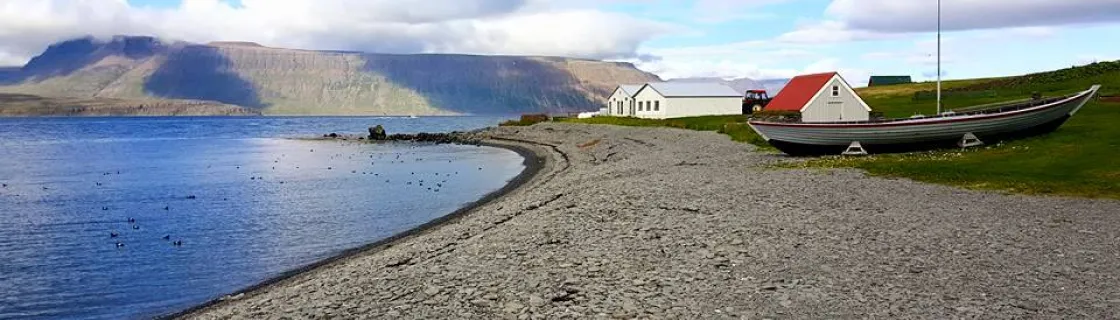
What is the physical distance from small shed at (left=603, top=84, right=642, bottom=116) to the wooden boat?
63753 millimetres

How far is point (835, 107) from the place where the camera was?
64438 millimetres

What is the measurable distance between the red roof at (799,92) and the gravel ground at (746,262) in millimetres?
39353

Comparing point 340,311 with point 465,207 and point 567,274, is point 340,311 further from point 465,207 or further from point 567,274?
point 465,207

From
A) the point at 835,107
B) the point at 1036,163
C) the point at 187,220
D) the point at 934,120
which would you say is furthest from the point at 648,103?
the point at 187,220

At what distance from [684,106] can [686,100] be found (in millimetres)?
752

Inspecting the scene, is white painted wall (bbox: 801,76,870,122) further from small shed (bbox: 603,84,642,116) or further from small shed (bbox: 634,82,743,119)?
small shed (bbox: 603,84,642,116)

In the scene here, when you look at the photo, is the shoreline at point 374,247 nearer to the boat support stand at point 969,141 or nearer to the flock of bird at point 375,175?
the flock of bird at point 375,175

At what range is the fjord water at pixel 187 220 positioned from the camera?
19297 millimetres

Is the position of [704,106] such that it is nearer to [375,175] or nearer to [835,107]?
[835,107]

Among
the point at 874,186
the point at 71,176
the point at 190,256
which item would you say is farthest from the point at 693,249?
the point at 71,176

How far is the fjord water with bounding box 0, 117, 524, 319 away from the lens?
19.3m

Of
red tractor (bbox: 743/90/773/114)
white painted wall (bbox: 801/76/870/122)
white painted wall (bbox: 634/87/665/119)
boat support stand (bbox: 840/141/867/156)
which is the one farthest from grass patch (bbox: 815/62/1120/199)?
white painted wall (bbox: 634/87/665/119)

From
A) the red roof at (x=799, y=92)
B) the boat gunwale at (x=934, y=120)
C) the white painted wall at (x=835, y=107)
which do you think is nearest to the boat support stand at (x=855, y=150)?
the boat gunwale at (x=934, y=120)

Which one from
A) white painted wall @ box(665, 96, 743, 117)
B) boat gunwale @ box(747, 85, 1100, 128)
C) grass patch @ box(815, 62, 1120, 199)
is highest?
white painted wall @ box(665, 96, 743, 117)
